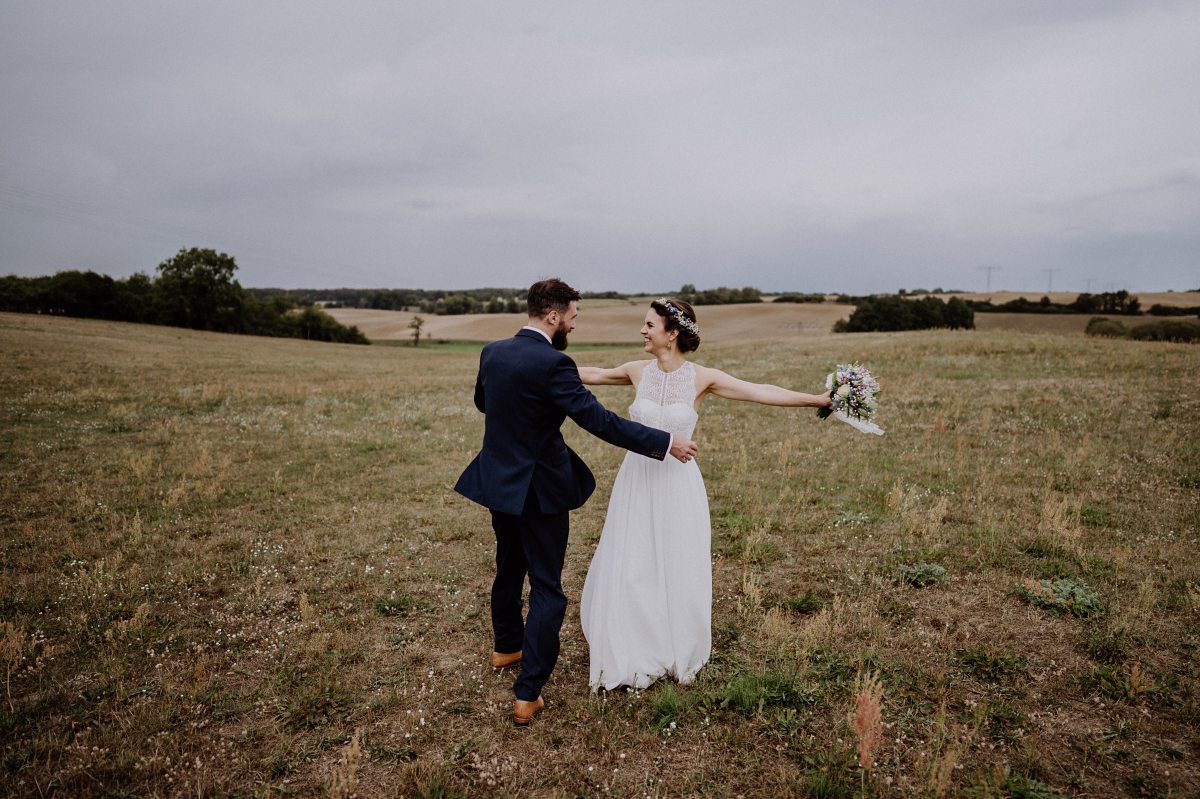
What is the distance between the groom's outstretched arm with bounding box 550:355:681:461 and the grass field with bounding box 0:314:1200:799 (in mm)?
2292

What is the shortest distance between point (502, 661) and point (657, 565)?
183 centimetres

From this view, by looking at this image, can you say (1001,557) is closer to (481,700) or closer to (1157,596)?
(1157,596)

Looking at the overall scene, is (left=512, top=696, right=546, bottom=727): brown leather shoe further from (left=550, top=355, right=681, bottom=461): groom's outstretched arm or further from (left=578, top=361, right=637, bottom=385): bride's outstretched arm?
(left=578, top=361, right=637, bottom=385): bride's outstretched arm

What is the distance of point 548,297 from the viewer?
483 centimetres

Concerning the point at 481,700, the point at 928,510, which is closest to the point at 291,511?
the point at 481,700

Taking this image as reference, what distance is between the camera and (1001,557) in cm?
746

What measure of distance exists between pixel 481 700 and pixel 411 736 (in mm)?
690

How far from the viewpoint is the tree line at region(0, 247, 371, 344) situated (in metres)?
63.8

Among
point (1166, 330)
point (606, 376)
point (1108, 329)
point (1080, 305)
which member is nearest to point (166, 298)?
point (606, 376)

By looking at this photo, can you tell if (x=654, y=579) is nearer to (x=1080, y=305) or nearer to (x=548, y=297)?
(x=548, y=297)

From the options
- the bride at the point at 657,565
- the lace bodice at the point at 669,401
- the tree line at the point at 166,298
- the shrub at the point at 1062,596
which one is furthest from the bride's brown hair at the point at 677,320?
the tree line at the point at 166,298

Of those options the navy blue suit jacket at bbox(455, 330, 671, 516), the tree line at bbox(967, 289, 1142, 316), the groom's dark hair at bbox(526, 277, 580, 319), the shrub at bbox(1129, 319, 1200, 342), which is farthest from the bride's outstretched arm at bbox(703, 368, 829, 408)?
the tree line at bbox(967, 289, 1142, 316)

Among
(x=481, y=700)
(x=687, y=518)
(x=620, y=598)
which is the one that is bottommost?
(x=481, y=700)

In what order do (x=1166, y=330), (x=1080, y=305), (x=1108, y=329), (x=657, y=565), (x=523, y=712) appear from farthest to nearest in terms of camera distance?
(x=1080, y=305), (x=1108, y=329), (x=1166, y=330), (x=657, y=565), (x=523, y=712)
